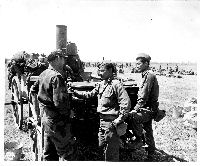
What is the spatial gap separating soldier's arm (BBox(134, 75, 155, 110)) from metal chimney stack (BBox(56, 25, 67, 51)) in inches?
88.6

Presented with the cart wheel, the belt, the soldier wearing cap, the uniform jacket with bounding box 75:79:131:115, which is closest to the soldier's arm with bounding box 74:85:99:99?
the uniform jacket with bounding box 75:79:131:115

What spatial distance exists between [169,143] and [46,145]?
145 inches

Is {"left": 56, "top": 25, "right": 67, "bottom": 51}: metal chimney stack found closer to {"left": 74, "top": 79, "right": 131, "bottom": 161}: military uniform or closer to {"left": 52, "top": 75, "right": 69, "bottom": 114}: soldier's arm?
{"left": 74, "top": 79, "right": 131, "bottom": 161}: military uniform

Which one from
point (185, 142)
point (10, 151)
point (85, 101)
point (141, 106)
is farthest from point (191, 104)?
point (10, 151)

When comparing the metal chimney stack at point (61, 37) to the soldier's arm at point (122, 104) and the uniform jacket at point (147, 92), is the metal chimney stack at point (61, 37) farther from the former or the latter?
the soldier's arm at point (122, 104)


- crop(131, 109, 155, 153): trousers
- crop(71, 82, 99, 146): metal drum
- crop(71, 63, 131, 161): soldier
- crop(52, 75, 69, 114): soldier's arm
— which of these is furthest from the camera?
crop(131, 109, 155, 153): trousers

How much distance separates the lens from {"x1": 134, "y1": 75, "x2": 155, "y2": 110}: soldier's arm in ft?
16.0

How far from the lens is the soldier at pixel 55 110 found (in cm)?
397

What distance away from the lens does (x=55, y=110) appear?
410 centimetres

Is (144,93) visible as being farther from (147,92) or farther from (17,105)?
(17,105)

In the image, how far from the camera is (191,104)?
9.38m

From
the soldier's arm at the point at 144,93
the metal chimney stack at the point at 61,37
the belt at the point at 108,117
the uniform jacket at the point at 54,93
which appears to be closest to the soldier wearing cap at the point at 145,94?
the soldier's arm at the point at 144,93

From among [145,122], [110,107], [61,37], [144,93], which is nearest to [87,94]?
[110,107]
